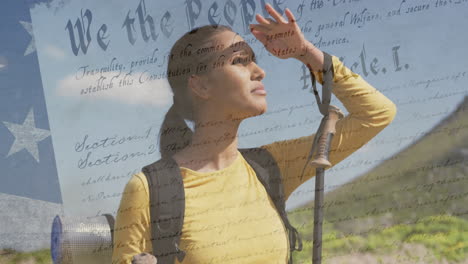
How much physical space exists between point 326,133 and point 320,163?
3 cm

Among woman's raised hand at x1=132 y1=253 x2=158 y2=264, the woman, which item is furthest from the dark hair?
woman's raised hand at x1=132 y1=253 x2=158 y2=264

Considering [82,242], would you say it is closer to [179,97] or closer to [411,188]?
[179,97]

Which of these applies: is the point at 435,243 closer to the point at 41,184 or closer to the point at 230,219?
the point at 230,219

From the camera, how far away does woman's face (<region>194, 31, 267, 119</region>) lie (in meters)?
0.55

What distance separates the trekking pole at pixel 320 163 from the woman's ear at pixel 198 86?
0.12 metres

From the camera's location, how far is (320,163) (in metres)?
0.56

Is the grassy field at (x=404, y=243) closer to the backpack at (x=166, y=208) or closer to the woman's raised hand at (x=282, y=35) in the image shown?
the backpack at (x=166, y=208)

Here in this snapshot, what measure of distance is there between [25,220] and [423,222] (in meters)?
0.43

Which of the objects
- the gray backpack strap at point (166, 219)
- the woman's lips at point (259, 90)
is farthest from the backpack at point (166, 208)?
the woman's lips at point (259, 90)

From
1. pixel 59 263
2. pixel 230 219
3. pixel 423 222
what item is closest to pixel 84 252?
pixel 59 263

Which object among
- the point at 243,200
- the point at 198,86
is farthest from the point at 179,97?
the point at 243,200

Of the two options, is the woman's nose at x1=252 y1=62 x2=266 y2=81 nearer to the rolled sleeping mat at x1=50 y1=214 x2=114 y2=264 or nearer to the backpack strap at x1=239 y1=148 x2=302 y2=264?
the backpack strap at x1=239 y1=148 x2=302 y2=264

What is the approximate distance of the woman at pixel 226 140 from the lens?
0.54m

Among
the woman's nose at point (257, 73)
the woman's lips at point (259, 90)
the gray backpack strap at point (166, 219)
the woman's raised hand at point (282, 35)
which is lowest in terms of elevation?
the gray backpack strap at point (166, 219)
